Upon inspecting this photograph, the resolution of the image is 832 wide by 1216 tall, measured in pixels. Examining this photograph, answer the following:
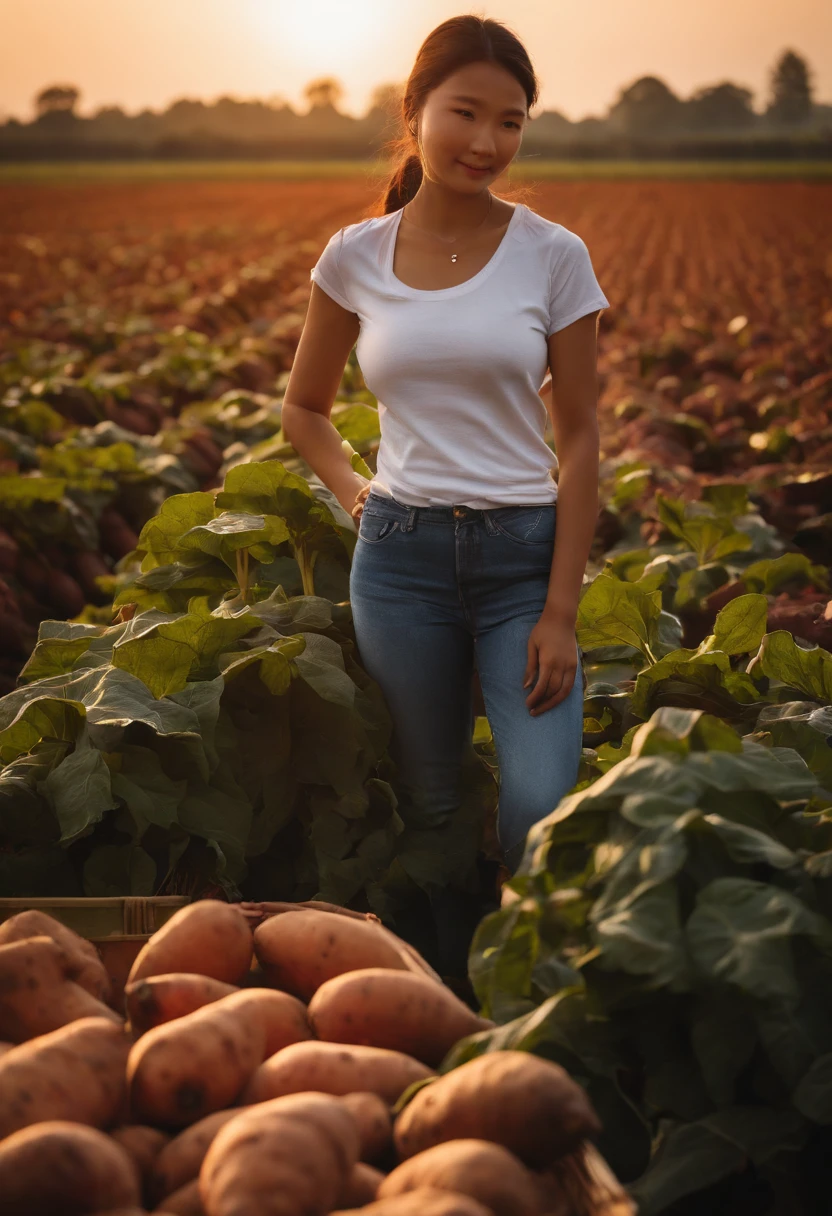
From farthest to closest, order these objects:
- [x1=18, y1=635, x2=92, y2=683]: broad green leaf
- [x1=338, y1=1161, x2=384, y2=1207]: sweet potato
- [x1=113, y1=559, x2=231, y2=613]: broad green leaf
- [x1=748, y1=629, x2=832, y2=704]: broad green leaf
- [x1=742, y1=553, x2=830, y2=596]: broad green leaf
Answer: [x1=742, y1=553, x2=830, y2=596]: broad green leaf < [x1=113, y1=559, x2=231, y2=613]: broad green leaf < [x1=18, y1=635, x2=92, y2=683]: broad green leaf < [x1=748, y1=629, x2=832, y2=704]: broad green leaf < [x1=338, y1=1161, x2=384, y2=1207]: sweet potato

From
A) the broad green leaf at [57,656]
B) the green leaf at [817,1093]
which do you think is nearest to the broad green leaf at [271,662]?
the broad green leaf at [57,656]

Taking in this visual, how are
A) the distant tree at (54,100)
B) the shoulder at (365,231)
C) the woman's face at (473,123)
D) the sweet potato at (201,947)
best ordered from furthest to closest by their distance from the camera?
the distant tree at (54,100)
the shoulder at (365,231)
the woman's face at (473,123)
the sweet potato at (201,947)

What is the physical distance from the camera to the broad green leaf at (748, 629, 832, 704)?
282cm

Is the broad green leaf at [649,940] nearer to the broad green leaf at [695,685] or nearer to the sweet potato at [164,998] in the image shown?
the sweet potato at [164,998]

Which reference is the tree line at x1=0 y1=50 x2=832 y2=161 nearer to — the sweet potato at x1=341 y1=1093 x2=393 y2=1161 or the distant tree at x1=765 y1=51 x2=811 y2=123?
the distant tree at x1=765 y1=51 x2=811 y2=123

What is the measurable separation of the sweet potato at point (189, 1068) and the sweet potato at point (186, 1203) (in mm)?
138

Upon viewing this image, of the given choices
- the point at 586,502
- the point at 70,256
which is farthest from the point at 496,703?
the point at 70,256

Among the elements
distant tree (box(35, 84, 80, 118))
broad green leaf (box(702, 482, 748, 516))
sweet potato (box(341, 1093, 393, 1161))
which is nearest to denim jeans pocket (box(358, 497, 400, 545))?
sweet potato (box(341, 1093, 393, 1161))

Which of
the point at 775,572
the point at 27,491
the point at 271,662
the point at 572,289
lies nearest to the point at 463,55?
the point at 572,289

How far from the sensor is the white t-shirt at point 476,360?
94.8 inches

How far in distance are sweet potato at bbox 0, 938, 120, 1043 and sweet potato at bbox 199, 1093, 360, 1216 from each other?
43cm

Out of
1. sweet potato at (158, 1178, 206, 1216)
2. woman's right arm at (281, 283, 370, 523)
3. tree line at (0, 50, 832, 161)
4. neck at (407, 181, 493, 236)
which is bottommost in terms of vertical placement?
sweet potato at (158, 1178, 206, 1216)

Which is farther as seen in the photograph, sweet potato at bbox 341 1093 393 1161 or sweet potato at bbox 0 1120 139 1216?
sweet potato at bbox 341 1093 393 1161

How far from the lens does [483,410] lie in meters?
2.46
